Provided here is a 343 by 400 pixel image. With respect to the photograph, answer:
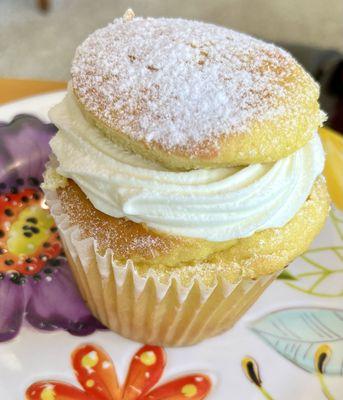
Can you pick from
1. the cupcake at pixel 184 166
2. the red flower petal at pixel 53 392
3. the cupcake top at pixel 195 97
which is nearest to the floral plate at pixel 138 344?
the red flower petal at pixel 53 392

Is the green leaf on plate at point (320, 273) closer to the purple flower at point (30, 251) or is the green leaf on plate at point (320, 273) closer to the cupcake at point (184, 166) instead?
the cupcake at point (184, 166)

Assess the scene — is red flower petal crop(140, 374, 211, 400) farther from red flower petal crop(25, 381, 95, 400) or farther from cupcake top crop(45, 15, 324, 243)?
cupcake top crop(45, 15, 324, 243)

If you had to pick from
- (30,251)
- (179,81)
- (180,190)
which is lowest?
(30,251)

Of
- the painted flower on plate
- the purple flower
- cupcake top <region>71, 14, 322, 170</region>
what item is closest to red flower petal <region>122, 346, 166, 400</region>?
the painted flower on plate

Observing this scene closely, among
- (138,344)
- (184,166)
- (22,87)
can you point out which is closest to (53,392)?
(138,344)

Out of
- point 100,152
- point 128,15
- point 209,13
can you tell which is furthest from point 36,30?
point 100,152

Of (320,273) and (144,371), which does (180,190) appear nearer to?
(144,371)

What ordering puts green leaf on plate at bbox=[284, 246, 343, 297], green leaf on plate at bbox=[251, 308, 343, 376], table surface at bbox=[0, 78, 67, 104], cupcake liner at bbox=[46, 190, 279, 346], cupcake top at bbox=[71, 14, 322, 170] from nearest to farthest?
cupcake top at bbox=[71, 14, 322, 170] → cupcake liner at bbox=[46, 190, 279, 346] → green leaf on plate at bbox=[251, 308, 343, 376] → green leaf on plate at bbox=[284, 246, 343, 297] → table surface at bbox=[0, 78, 67, 104]
